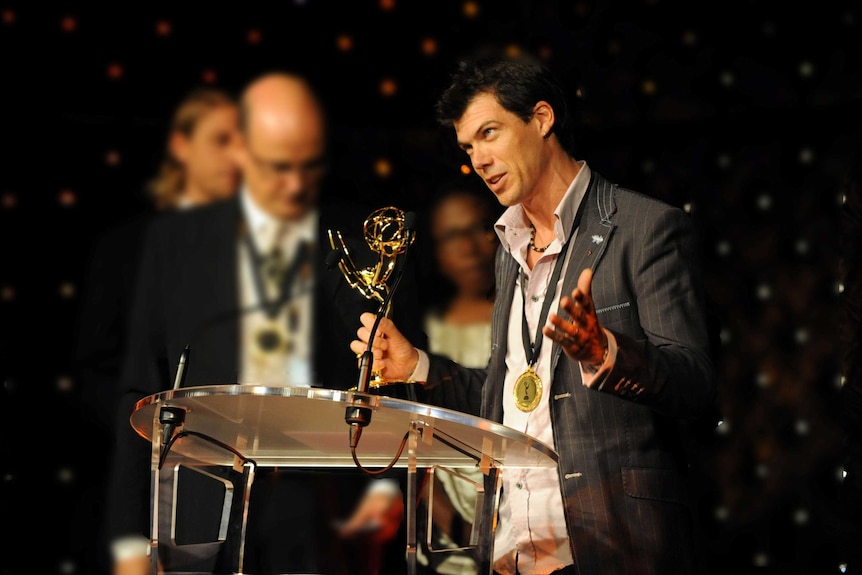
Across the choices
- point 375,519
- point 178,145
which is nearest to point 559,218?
point 375,519

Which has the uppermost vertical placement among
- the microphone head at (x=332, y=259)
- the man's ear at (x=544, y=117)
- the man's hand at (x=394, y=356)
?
the man's ear at (x=544, y=117)

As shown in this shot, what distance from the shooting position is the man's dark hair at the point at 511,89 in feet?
6.98

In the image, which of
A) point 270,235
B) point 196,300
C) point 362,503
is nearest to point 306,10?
point 270,235

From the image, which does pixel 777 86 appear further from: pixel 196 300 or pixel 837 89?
pixel 196 300

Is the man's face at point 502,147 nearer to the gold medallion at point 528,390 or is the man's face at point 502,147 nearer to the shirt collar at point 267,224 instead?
the gold medallion at point 528,390

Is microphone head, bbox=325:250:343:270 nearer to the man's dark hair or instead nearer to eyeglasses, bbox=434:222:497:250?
the man's dark hair

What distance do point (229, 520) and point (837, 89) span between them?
220 centimetres

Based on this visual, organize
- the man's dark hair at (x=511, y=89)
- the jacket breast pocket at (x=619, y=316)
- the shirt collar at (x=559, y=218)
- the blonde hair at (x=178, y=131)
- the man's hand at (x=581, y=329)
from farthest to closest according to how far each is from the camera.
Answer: the blonde hair at (x=178, y=131) → the man's dark hair at (x=511, y=89) → the shirt collar at (x=559, y=218) → the jacket breast pocket at (x=619, y=316) → the man's hand at (x=581, y=329)

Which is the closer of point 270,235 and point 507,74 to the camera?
point 507,74

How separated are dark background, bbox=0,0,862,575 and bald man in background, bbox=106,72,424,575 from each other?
0.12m

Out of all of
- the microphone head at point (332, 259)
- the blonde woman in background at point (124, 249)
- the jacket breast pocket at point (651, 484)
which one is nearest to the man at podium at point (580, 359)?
the jacket breast pocket at point (651, 484)

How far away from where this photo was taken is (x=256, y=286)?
3.00 metres

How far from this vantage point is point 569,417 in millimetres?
1753

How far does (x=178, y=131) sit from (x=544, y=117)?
4.82 ft
